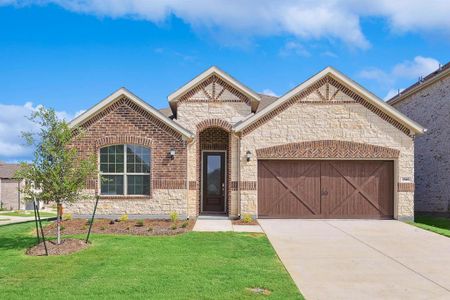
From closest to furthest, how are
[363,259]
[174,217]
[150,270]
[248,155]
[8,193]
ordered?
[150,270], [363,259], [174,217], [248,155], [8,193]

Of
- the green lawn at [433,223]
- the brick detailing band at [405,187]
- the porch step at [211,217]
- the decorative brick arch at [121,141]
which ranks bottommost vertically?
the green lawn at [433,223]

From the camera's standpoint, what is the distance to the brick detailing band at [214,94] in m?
17.1

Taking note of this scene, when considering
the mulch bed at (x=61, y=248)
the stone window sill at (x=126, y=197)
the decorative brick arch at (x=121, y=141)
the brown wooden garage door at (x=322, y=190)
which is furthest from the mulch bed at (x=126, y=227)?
the brown wooden garage door at (x=322, y=190)

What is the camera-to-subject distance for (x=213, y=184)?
18.2 metres

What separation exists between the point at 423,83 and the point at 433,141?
2774 mm

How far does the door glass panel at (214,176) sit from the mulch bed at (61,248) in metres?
7.76

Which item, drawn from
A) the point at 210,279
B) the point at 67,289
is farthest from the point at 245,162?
the point at 67,289

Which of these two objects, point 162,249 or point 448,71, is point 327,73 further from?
point 162,249

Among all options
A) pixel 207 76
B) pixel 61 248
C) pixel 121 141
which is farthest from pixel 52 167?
pixel 207 76

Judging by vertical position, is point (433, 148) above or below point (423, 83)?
below

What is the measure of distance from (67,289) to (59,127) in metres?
4.89

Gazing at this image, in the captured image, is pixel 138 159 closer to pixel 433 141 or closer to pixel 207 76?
pixel 207 76

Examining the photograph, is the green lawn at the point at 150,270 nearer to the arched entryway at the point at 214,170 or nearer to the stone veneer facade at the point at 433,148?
the arched entryway at the point at 214,170

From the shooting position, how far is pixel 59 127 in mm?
10609
